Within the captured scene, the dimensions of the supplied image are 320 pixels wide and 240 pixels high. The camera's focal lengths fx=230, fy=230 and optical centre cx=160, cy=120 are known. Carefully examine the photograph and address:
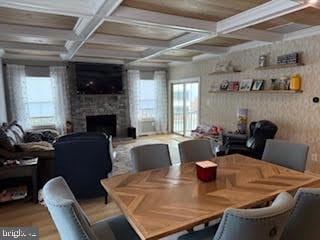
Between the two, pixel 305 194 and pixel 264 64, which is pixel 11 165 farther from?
pixel 264 64

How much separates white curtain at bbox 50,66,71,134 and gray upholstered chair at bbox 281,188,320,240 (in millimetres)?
6382

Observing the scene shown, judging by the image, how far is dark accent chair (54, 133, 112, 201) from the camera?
2.86 m

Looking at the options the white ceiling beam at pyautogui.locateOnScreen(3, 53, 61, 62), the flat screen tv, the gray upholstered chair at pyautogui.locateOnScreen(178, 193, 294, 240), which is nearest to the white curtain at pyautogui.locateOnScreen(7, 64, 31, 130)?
the white ceiling beam at pyautogui.locateOnScreen(3, 53, 61, 62)

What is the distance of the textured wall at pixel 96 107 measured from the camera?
691 centimetres

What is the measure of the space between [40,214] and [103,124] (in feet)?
15.6

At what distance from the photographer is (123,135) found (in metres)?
7.66

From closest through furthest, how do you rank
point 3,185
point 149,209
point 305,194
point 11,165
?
point 305,194
point 149,209
point 11,165
point 3,185

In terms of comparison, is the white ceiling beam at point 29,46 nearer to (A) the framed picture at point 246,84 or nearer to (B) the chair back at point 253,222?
(A) the framed picture at point 246,84

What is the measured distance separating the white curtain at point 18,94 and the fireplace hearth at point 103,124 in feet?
5.59

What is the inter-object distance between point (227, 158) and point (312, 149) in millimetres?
2265

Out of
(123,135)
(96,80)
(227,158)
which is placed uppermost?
(96,80)

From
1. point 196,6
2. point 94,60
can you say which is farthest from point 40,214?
point 94,60

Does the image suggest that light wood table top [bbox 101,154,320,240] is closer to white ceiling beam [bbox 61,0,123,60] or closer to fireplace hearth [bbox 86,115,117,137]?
white ceiling beam [bbox 61,0,123,60]

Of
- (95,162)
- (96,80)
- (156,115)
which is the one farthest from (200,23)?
(156,115)
